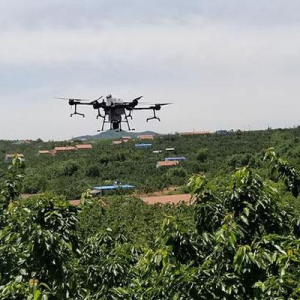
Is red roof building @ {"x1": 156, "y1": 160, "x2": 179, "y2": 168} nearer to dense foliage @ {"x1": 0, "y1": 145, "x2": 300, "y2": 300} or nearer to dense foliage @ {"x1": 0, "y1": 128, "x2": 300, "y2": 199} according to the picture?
dense foliage @ {"x1": 0, "y1": 128, "x2": 300, "y2": 199}

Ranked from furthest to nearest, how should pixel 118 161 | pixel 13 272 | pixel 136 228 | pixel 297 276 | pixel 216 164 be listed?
pixel 118 161 < pixel 216 164 < pixel 136 228 < pixel 13 272 < pixel 297 276

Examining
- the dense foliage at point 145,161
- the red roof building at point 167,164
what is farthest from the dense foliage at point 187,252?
the red roof building at point 167,164

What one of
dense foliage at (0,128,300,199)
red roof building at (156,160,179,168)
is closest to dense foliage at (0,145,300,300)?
dense foliage at (0,128,300,199)

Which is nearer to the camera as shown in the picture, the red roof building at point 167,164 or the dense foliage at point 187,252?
the dense foliage at point 187,252

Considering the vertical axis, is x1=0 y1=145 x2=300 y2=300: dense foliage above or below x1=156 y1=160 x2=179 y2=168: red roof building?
above

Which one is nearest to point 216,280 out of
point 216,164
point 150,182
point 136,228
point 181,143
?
point 136,228

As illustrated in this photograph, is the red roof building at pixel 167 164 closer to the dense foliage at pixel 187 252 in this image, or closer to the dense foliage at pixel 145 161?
the dense foliage at pixel 145 161

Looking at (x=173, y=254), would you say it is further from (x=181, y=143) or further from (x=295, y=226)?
(x=181, y=143)

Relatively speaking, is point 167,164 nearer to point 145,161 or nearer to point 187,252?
point 145,161
